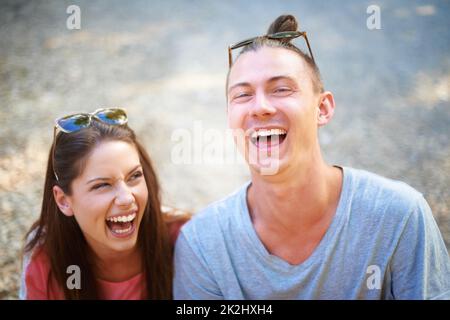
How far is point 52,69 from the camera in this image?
4543 millimetres

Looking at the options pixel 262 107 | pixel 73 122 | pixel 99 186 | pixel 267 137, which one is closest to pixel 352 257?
pixel 267 137

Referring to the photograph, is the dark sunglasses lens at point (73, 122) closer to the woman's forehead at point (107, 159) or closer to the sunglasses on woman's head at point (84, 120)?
the sunglasses on woman's head at point (84, 120)

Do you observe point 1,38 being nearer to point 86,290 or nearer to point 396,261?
point 86,290

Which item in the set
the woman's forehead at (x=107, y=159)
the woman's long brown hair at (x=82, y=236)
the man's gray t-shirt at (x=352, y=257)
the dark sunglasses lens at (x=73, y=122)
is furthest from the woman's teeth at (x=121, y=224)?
the dark sunglasses lens at (x=73, y=122)

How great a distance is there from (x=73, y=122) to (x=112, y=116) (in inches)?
7.8

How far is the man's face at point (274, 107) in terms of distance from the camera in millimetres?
2180

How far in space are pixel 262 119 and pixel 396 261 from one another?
0.82m

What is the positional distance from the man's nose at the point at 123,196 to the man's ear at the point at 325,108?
0.95 meters

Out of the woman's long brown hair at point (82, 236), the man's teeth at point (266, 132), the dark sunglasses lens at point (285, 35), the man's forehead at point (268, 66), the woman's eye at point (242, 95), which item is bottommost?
the woman's long brown hair at point (82, 236)

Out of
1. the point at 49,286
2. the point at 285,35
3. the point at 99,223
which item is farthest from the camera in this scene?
the point at 49,286

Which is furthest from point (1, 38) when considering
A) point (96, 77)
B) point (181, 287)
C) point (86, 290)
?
point (181, 287)

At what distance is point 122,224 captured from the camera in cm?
256

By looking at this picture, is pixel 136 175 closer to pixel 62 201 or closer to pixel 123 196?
pixel 123 196

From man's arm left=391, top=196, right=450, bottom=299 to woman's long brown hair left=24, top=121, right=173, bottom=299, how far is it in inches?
43.5
